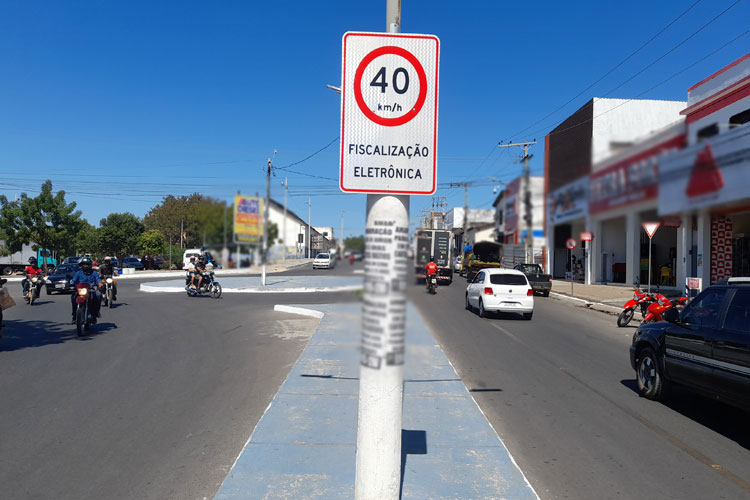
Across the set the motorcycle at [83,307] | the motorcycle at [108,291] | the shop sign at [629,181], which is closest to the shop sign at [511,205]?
the shop sign at [629,181]

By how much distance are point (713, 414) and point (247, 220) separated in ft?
22.2

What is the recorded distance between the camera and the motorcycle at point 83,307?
40.3 feet

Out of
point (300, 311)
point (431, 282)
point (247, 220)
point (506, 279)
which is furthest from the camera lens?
point (300, 311)

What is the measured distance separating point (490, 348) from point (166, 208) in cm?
931

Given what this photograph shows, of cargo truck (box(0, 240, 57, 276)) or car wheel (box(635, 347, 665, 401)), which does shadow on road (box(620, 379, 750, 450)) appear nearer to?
car wheel (box(635, 347, 665, 401))

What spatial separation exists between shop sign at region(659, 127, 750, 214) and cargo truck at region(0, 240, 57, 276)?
169 ft

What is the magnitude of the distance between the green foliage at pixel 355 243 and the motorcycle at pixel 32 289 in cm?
2174

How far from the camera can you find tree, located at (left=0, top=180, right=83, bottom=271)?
1679 inches

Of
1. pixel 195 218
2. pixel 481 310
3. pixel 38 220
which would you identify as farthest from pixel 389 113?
pixel 38 220

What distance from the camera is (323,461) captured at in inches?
193

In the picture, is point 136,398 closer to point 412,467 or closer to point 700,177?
point 412,467

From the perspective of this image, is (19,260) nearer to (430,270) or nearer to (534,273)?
(534,273)

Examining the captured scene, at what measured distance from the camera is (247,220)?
276 cm

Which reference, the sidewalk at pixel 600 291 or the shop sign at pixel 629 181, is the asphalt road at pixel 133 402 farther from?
the shop sign at pixel 629 181
